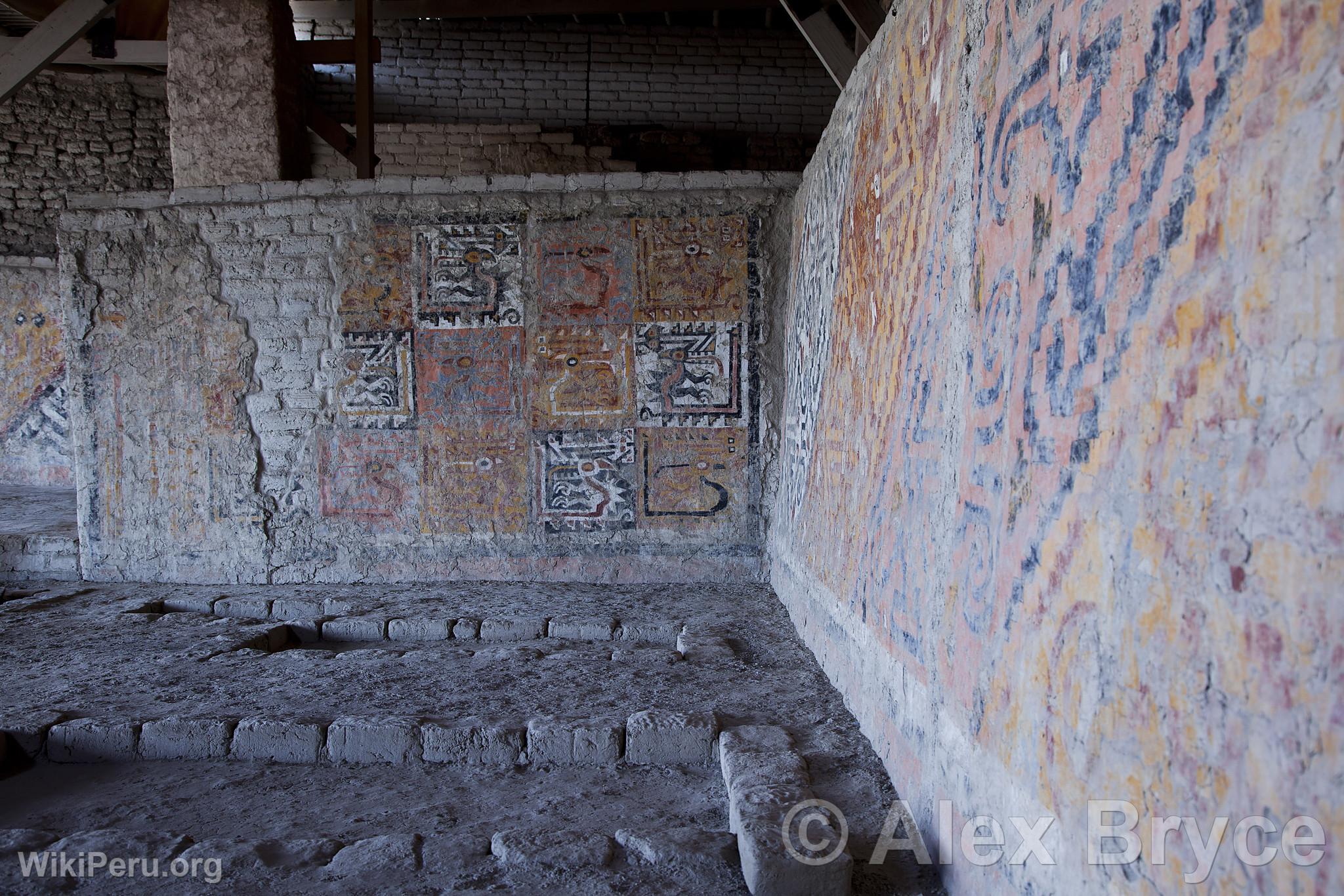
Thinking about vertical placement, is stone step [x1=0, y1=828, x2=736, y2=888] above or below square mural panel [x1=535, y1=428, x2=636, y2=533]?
below

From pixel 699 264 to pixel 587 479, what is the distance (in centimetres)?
161

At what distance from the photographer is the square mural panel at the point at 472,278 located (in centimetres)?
567

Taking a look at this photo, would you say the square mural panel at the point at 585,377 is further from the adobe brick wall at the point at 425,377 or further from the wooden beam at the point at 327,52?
the wooden beam at the point at 327,52

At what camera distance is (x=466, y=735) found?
Result: 301 cm

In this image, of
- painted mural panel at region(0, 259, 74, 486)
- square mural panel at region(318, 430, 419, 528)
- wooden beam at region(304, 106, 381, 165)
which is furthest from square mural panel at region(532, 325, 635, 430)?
painted mural panel at region(0, 259, 74, 486)

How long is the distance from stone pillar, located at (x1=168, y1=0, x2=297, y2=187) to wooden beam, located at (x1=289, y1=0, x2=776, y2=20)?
3.71m

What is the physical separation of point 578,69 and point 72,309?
6.48 metres

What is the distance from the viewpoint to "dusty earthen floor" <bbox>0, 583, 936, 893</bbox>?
2.23 metres

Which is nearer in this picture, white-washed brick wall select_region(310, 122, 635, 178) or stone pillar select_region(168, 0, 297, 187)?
stone pillar select_region(168, 0, 297, 187)

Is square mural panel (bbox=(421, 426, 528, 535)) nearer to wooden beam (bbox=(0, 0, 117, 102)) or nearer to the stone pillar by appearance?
the stone pillar

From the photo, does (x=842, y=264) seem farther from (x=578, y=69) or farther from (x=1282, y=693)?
(x=578, y=69)

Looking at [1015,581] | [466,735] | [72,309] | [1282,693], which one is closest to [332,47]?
[72,309]

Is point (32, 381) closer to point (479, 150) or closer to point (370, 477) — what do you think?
point (479, 150)

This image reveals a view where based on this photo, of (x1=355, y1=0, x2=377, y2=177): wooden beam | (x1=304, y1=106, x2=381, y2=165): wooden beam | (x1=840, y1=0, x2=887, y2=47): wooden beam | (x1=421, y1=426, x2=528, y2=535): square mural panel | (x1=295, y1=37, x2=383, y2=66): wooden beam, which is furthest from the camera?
(x1=304, y1=106, x2=381, y2=165): wooden beam
